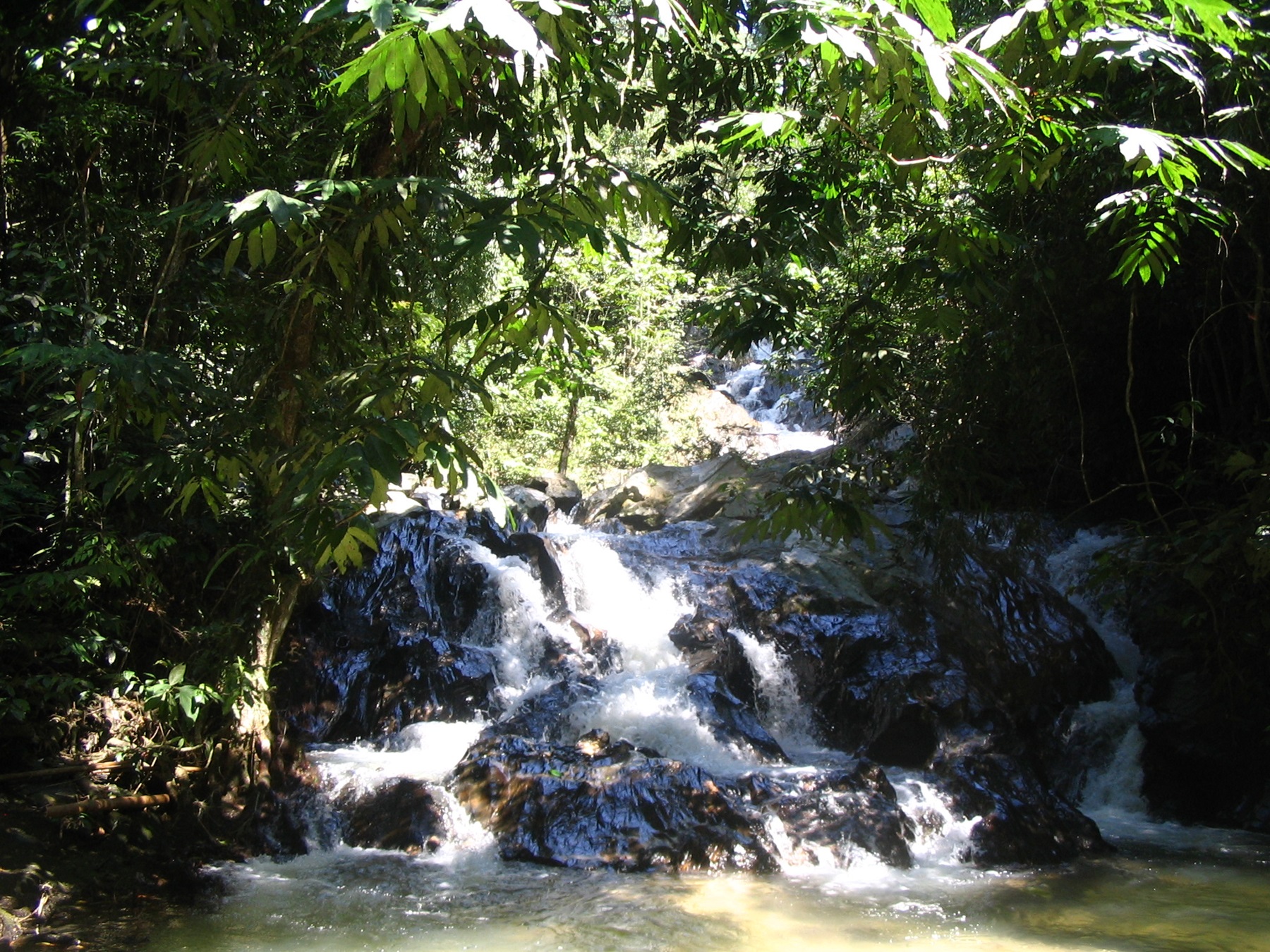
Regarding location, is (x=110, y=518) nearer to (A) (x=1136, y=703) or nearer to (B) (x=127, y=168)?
(B) (x=127, y=168)

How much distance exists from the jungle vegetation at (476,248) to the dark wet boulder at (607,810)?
1476 millimetres

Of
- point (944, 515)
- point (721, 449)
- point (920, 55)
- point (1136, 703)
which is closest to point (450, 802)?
point (944, 515)

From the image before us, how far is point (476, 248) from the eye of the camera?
6.79 feet

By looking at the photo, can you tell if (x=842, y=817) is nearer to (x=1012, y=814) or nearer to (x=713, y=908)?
(x=1012, y=814)

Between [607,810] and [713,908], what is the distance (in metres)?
1.07

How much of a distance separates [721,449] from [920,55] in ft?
53.1

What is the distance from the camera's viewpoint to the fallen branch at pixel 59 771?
14.4 ft

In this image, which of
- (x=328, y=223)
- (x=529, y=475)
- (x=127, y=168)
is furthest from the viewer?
(x=529, y=475)

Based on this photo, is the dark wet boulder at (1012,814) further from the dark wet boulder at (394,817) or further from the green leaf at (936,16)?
the green leaf at (936,16)

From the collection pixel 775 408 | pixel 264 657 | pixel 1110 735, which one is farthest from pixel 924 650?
pixel 775 408

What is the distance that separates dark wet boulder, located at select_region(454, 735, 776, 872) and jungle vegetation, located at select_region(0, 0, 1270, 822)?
1.48m

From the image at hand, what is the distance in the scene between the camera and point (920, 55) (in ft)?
6.40

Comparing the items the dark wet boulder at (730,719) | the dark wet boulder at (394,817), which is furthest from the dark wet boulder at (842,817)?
the dark wet boulder at (394,817)

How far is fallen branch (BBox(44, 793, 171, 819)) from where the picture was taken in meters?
4.31
